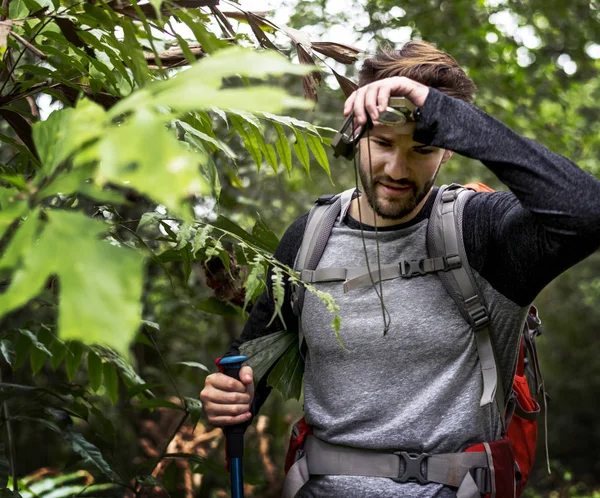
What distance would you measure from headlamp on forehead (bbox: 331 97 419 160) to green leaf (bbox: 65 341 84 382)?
928mm

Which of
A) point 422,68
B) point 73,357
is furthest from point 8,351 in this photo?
point 422,68

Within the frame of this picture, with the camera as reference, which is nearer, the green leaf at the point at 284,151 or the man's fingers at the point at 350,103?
the man's fingers at the point at 350,103

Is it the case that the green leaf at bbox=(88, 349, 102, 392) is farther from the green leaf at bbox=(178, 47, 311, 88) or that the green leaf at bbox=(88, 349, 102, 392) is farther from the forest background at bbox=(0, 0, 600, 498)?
the green leaf at bbox=(178, 47, 311, 88)

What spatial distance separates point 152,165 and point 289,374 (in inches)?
65.0

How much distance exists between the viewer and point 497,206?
1.91 m

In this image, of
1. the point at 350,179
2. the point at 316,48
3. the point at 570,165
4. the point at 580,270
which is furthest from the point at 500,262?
the point at 580,270

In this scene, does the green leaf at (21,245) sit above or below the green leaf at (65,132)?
below

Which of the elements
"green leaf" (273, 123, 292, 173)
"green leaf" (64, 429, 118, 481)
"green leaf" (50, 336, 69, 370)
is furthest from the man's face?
"green leaf" (64, 429, 118, 481)

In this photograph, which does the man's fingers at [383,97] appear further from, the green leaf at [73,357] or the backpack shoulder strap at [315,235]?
the green leaf at [73,357]

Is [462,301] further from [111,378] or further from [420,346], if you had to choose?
[111,378]

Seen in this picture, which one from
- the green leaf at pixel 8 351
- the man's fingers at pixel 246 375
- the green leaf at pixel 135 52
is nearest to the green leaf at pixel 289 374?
the man's fingers at pixel 246 375

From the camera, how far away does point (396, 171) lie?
1981 mm

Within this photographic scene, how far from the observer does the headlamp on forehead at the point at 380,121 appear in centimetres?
161

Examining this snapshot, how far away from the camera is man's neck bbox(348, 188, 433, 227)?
6.89 feet
